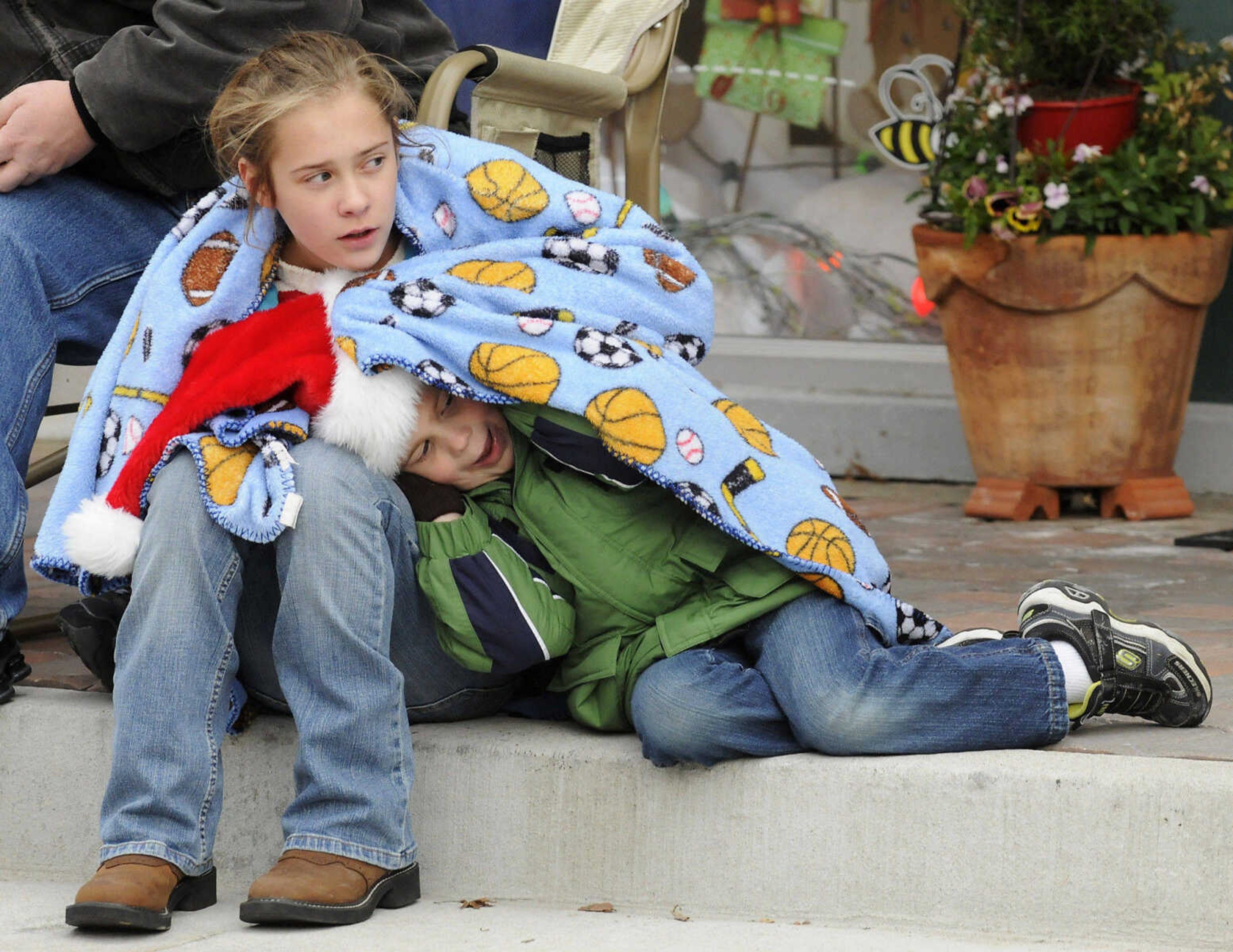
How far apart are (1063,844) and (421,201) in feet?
3.99

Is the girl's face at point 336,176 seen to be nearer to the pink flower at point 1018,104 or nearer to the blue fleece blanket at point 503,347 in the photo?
the blue fleece blanket at point 503,347

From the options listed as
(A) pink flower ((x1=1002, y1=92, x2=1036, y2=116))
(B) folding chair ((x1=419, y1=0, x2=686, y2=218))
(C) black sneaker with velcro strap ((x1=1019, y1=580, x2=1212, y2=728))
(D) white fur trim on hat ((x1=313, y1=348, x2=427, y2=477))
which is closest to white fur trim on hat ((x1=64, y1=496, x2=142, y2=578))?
(D) white fur trim on hat ((x1=313, y1=348, x2=427, y2=477))

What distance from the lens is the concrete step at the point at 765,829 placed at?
2.02 m

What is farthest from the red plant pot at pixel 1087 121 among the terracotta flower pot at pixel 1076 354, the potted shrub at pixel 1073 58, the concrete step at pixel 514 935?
the concrete step at pixel 514 935

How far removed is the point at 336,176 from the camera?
2182 mm

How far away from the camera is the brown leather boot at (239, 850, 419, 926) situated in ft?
6.45

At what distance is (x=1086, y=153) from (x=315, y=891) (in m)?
2.81

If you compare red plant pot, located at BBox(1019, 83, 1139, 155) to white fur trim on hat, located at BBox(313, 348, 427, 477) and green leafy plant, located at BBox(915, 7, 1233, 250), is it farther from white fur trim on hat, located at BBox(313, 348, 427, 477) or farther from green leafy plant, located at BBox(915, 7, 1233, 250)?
white fur trim on hat, located at BBox(313, 348, 427, 477)

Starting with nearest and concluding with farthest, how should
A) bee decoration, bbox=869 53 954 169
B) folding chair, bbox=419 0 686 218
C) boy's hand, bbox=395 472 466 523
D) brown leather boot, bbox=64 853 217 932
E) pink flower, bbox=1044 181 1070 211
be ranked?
brown leather boot, bbox=64 853 217 932 → boy's hand, bbox=395 472 466 523 → folding chair, bbox=419 0 686 218 → pink flower, bbox=1044 181 1070 211 → bee decoration, bbox=869 53 954 169

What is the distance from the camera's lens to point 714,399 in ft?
7.52

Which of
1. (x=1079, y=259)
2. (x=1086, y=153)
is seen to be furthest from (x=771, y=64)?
(x=1079, y=259)

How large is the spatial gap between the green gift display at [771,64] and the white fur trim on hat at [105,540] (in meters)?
3.26

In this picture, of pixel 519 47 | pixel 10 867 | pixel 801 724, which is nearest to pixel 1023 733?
pixel 801 724

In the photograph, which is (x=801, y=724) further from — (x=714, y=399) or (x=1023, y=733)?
(x=714, y=399)
